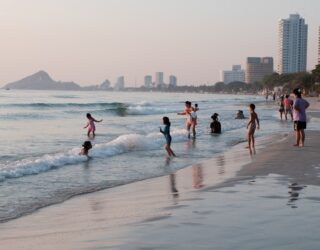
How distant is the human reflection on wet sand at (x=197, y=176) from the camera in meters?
9.19

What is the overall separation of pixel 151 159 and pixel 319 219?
8.97 metres

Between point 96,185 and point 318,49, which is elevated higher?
point 318,49

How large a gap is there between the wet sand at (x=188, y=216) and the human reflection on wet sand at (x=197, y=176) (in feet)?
0.07

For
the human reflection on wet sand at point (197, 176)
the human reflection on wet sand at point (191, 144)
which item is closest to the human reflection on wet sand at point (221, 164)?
the human reflection on wet sand at point (197, 176)

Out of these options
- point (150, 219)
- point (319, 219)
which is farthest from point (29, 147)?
point (319, 219)

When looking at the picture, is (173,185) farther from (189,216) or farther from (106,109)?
(106,109)

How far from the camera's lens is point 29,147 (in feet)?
58.7

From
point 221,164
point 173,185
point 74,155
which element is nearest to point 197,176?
point 173,185

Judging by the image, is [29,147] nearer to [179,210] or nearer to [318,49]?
[179,210]

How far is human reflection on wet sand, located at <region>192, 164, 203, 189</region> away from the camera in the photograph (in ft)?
30.2

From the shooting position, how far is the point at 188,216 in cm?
627

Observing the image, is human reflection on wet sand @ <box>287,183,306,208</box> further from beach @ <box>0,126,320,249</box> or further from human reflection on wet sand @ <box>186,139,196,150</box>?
human reflection on wet sand @ <box>186,139,196,150</box>

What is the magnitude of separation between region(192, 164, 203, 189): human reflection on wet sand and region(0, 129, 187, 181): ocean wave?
3476 mm

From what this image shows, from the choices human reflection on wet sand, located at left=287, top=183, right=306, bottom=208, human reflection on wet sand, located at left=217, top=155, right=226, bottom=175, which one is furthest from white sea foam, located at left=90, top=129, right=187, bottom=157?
human reflection on wet sand, located at left=287, top=183, right=306, bottom=208
